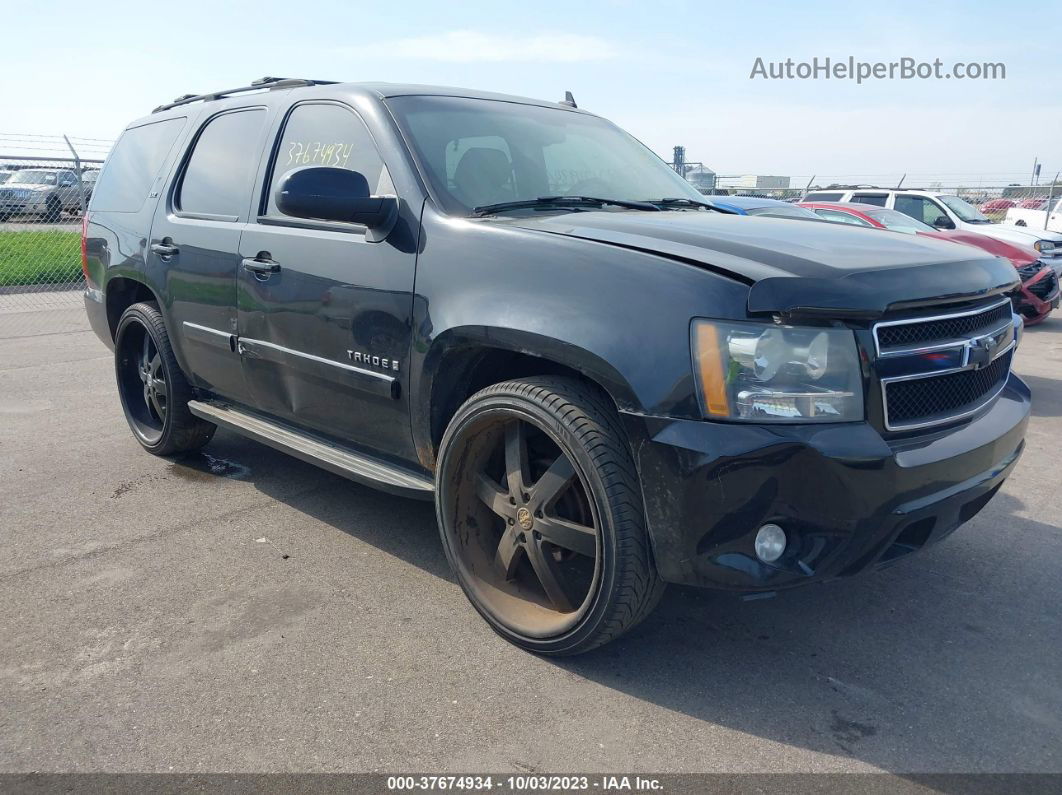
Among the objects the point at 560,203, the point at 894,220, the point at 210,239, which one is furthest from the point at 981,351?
the point at 894,220

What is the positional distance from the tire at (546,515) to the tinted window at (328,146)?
1078 millimetres

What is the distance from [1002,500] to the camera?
4383 mm

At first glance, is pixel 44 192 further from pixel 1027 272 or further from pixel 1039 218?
pixel 1039 218

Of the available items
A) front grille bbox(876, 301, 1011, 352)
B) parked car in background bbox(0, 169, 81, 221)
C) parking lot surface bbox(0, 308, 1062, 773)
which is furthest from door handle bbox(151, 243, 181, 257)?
parked car in background bbox(0, 169, 81, 221)

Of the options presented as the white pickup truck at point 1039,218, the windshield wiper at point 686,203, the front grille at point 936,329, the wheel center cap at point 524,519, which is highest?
the windshield wiper at point 686,203

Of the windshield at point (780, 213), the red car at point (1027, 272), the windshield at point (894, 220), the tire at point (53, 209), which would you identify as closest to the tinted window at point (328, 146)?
the windshield at point (780, 213)

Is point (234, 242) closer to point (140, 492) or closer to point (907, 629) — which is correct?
point (140, 492)

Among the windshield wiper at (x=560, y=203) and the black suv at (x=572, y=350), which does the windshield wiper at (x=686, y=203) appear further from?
the windshield wiper at (x=560, y=203)

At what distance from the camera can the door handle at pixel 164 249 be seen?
4301 mm

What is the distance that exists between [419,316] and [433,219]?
13.8 inches

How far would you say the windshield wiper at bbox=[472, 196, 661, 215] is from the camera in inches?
127

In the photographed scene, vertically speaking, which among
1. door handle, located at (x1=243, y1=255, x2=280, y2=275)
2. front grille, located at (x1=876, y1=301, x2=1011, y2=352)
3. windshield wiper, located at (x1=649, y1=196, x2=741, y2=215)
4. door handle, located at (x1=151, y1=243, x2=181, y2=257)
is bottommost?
front grille, located at (x1=876, y1=301, x2=1011, y2=352)

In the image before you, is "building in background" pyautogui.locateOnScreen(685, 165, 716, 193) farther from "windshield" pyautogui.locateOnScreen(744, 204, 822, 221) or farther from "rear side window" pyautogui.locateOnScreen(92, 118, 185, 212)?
"rear side window" pyautogui.locateOnScreen(92, 118, 185, 212)

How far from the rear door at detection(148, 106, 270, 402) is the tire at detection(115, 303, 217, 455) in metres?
0.20
